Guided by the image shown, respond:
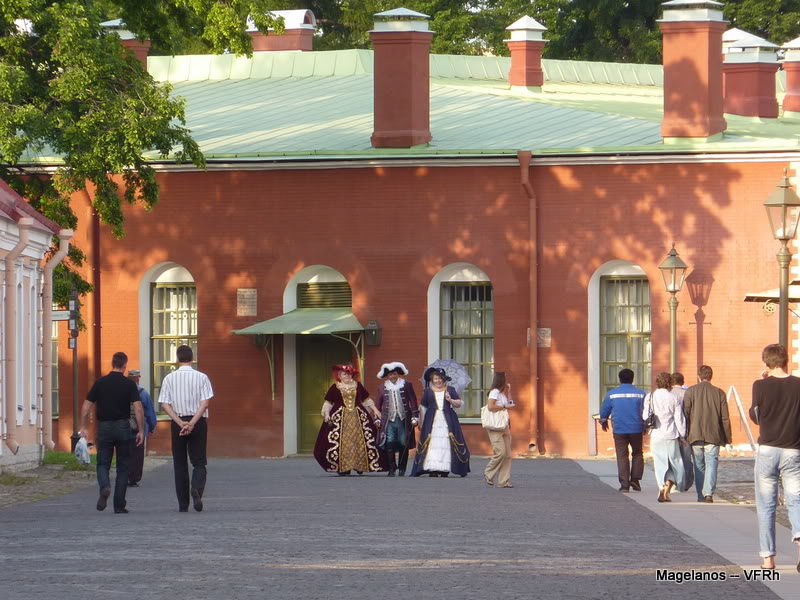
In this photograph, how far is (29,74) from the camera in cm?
2386

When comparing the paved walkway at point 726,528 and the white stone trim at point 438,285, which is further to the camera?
the white stone trim at point 438,285

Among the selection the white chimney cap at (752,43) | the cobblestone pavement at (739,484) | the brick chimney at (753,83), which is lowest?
the cobblestone pavement at (739,484)

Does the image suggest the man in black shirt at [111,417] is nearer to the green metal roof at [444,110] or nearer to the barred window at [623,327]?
the green metal roof at [444,110]

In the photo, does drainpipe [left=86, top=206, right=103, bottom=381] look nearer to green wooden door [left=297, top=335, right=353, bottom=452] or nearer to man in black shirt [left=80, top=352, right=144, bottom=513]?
green wooden door [left=297, top=335, right=353, bottom=452]

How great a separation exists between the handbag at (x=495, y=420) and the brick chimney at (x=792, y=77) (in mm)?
20359

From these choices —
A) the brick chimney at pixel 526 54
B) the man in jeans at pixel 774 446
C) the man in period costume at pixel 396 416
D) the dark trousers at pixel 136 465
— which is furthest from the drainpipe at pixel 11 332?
the brick chimney at pixel 526 54

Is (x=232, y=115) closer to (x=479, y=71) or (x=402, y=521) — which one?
(x=479, y=71)

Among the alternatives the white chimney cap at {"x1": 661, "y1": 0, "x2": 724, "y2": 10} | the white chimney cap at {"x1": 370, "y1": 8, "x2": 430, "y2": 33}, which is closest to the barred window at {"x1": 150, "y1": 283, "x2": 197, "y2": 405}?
the white chimney cap at {"x1": 370, "y1": 8, "x2": 430, "y2": 33}

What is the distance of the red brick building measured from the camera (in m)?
28.7

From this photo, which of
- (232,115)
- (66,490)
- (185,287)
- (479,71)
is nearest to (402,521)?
(66,490)

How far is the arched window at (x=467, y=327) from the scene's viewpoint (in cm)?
2988

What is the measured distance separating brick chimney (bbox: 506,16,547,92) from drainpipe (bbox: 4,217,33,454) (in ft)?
56.1

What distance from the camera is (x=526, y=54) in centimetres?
3809

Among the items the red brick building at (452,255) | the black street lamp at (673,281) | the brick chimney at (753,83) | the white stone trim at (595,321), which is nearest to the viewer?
the black street lamp at (673,281)
